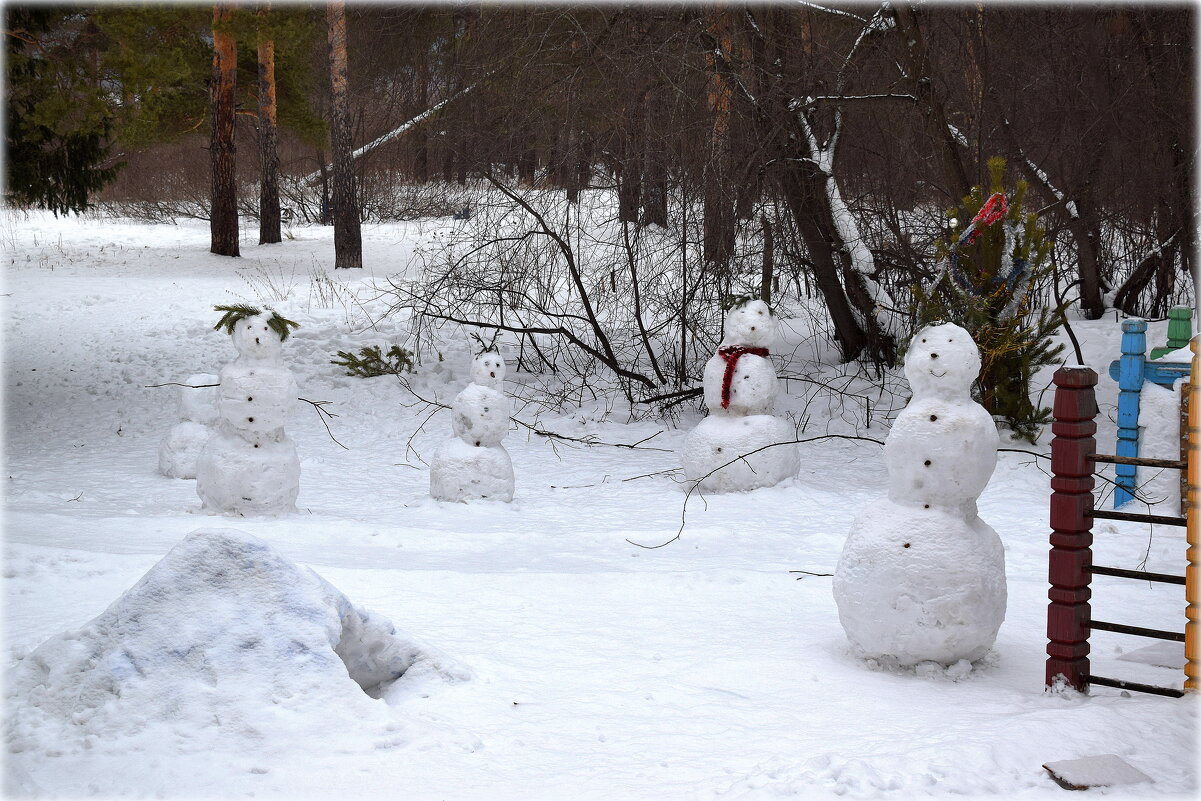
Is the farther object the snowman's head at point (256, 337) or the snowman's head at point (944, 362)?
the snowman's head at point (256, 337)

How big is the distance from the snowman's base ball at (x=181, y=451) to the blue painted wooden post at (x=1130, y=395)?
22.0 ft

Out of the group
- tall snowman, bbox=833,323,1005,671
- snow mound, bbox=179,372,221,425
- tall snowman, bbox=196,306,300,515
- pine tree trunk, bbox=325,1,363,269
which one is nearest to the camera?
tall snowman, bbox=833,323,1005,671

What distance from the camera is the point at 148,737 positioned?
3.19 meters

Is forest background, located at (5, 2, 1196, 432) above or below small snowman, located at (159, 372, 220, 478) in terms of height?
above

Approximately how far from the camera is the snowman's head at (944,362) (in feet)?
13.7

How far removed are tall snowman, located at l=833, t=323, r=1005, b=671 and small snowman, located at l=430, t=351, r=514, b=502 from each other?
3744 mm

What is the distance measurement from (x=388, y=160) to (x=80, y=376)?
13.1ft

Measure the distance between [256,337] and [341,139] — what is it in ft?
29.7

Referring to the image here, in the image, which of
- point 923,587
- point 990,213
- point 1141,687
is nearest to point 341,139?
point 990,213

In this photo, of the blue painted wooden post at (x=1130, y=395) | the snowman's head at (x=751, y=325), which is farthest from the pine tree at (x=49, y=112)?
the blue painted wooden post at (x=1130, y=395)

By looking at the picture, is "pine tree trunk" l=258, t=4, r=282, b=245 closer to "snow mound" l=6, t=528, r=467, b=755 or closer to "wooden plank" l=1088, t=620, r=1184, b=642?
"snow mound" l=6, t=528, r=467, b=755

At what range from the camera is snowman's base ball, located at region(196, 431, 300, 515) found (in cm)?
673

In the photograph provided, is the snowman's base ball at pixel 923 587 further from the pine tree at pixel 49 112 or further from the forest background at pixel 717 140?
the pine tree at pixel 49 112

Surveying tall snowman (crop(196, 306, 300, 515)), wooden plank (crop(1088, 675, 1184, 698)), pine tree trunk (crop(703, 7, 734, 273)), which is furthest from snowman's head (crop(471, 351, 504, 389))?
wooden plank (crop(1088, 675, 1184, 698))
